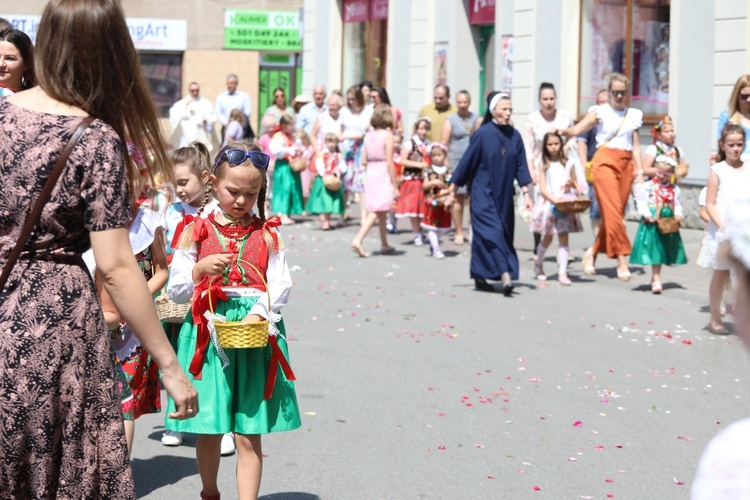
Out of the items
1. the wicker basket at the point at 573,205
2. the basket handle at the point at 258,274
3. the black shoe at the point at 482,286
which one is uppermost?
the wicker basket at the point at 573,205

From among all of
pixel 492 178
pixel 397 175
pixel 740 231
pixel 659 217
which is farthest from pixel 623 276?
pixel 740 231

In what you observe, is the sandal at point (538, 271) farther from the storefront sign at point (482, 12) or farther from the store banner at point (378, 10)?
the store banner at point (378, 10)

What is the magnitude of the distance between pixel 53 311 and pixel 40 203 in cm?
28

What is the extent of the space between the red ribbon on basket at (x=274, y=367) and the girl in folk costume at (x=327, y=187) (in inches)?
496

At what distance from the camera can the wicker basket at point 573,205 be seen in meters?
12.4

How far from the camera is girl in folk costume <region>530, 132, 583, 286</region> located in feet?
41.7

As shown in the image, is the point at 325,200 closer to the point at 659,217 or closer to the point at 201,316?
the point at 659,217

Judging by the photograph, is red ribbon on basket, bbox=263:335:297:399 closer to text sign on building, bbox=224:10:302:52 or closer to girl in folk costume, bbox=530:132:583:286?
girl in folk costume, bbox=530:132:583:286

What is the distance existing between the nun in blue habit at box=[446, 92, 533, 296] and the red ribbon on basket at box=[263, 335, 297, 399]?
7035 millimetres

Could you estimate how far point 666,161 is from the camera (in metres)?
11.9

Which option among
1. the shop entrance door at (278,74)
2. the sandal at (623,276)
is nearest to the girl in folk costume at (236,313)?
the sandal at (623,276)

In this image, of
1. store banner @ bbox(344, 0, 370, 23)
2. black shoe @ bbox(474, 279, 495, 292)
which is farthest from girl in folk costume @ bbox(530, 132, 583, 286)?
store banner @ bbox(344, 0, 370, 23)

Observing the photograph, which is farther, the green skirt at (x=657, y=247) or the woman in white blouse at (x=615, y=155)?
the woman in white blouse at (x=615, y=155)

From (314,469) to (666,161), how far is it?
21.8 feet
